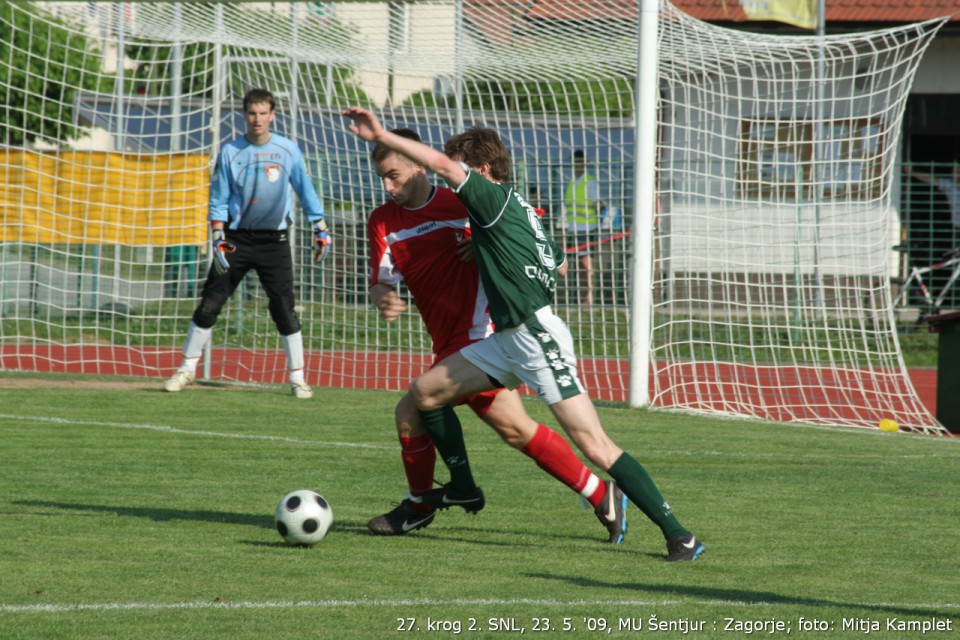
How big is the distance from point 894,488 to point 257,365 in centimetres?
865

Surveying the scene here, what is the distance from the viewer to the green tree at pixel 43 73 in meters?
12.0

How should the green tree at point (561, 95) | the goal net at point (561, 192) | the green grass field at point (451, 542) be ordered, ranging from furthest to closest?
the green tree at point (561, 95) < the goal net at point (561, 192) < the green grass field at point (451, 542)

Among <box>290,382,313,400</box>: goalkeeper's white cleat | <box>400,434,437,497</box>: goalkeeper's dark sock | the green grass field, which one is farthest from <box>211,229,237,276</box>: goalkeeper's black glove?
<box>400,434,437,497</box>: goalkeeper's dark sock

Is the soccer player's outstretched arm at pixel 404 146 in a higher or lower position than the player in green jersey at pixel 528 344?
higher

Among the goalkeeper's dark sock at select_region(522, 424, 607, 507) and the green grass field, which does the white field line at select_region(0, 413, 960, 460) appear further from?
the goalkeeper's dark sock at select_region(522, 424, 607, 507)

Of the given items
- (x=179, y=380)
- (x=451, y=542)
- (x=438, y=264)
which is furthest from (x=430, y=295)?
(x=179, y=380)

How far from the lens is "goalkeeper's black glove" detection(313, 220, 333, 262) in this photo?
10242 mm

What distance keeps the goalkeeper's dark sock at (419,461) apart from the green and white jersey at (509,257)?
0.83 metres

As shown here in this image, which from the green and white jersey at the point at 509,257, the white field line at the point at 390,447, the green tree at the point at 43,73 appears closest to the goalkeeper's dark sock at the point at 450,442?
the green and white jersey at the point at 509,257

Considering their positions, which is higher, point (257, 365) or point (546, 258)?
point (546, 258)

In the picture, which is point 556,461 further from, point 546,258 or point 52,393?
point 52,393

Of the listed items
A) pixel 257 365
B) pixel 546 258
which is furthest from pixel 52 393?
pixel 546 258

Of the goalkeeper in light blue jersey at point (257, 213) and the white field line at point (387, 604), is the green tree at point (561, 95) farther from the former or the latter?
the white field line at point (387, 604)

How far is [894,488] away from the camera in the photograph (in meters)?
7.06
